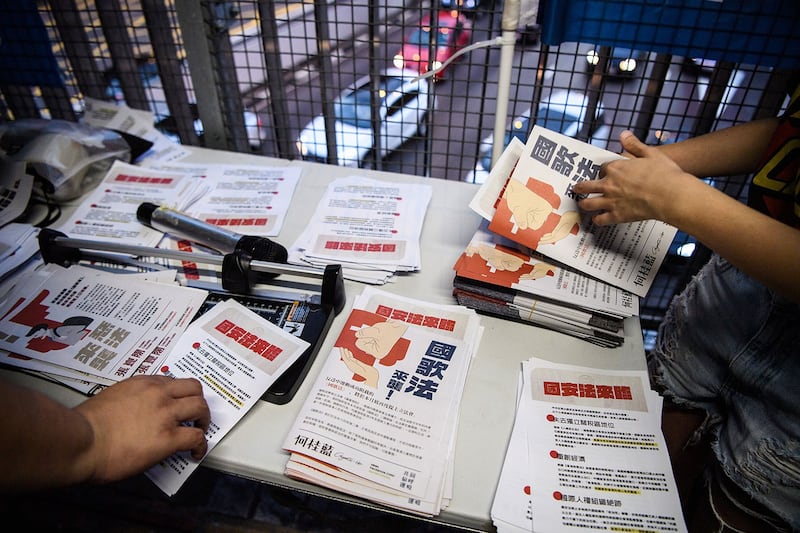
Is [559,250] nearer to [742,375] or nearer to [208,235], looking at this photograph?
[742,375]

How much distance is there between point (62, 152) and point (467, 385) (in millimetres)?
1247

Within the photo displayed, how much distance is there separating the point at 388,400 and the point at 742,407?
0.61 meters

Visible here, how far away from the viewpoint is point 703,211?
0.76m

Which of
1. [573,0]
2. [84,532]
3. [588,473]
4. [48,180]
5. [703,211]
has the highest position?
[573,0]

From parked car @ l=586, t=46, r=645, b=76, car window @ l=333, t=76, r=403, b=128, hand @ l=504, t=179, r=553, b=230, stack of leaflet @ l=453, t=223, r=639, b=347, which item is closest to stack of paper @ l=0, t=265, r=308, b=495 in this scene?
stack of leaflet @ l=453, t=223, r=639, b=347

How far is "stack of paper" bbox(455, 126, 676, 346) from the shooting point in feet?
3.18

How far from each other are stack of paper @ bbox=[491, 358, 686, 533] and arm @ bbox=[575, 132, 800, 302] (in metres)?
0.28

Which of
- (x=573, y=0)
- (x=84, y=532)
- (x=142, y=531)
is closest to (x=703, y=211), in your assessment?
(x=573, y=0)

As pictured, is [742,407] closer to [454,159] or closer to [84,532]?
[84,532]

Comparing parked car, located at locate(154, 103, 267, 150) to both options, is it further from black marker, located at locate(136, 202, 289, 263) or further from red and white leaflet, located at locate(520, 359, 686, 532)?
red and white leaflet, located at locate(520, 359, 686, 532)

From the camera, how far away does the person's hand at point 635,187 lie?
0.80 meters

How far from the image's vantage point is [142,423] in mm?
708

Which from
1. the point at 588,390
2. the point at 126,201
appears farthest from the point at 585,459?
the point at 126,201

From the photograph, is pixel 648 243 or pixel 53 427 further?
pixel 648 243
